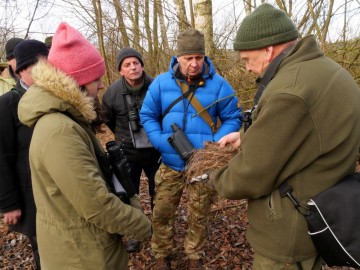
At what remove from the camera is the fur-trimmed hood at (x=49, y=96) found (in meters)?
1.44

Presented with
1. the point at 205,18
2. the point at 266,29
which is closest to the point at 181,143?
the point at 266,29

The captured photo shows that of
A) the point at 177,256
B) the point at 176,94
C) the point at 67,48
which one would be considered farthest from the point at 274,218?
the point at 177,256

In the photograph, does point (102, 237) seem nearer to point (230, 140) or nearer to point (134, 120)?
point (230, 140)

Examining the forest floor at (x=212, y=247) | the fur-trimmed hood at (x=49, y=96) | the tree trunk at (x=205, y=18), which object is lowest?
the forest floor at (x=212, y=247)

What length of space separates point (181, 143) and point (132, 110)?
0.92 metres

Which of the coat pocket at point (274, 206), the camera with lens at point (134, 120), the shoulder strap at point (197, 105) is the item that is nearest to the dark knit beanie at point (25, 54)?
the camera with lens at point (134, 120)

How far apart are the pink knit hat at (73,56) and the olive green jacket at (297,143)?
934 mm

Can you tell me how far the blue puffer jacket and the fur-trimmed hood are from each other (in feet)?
4.37

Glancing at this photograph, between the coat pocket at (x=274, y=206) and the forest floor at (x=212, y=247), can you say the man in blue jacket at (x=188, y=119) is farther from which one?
the coat pocket at (x=274, y=206)

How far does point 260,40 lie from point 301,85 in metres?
0.38

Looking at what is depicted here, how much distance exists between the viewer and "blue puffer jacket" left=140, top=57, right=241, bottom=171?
2752 millimetres

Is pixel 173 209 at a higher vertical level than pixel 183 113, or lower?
lower

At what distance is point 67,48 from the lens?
1551mm

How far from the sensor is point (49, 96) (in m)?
1.46
